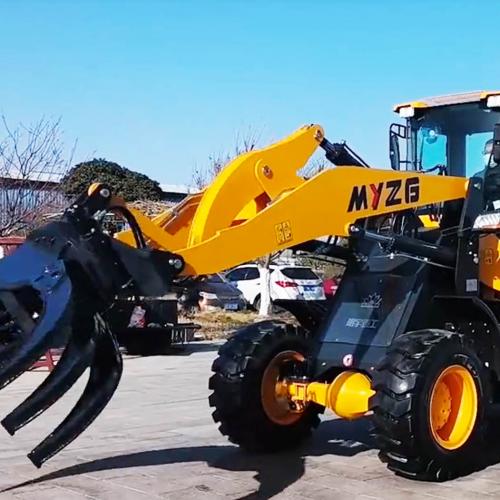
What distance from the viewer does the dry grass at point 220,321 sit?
21.1 meters

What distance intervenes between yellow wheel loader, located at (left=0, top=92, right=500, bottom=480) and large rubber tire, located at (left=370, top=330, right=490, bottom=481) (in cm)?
1

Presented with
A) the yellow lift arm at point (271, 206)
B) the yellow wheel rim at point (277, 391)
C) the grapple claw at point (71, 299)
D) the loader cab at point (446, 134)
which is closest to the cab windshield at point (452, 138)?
the loader cab at point (446, 134)

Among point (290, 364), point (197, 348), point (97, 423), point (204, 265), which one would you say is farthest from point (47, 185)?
point (204, 265)

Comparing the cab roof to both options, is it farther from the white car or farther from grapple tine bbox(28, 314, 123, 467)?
the white car

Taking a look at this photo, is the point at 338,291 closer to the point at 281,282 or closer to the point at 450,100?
the point at 450,100

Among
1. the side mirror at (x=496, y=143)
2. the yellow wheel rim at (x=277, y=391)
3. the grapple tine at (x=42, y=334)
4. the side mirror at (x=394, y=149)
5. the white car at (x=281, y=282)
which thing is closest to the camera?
the grapple tine at (x=42, y=334)

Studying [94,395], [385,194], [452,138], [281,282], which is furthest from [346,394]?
[281,282]

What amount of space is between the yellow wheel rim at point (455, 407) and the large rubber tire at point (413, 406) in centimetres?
8

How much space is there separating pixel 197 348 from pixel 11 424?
43.1 feet

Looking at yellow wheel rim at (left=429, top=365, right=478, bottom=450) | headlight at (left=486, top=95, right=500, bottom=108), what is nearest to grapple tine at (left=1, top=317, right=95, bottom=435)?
yellow wheel rim at (left=429, top=365, right=478, bottom=450)

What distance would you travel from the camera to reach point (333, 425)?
9711 millimetres

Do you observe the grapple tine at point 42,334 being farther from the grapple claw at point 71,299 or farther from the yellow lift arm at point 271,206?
the yellow lift arm at point 271,206

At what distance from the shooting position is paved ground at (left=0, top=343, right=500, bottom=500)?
690cm

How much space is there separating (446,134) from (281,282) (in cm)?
1827
